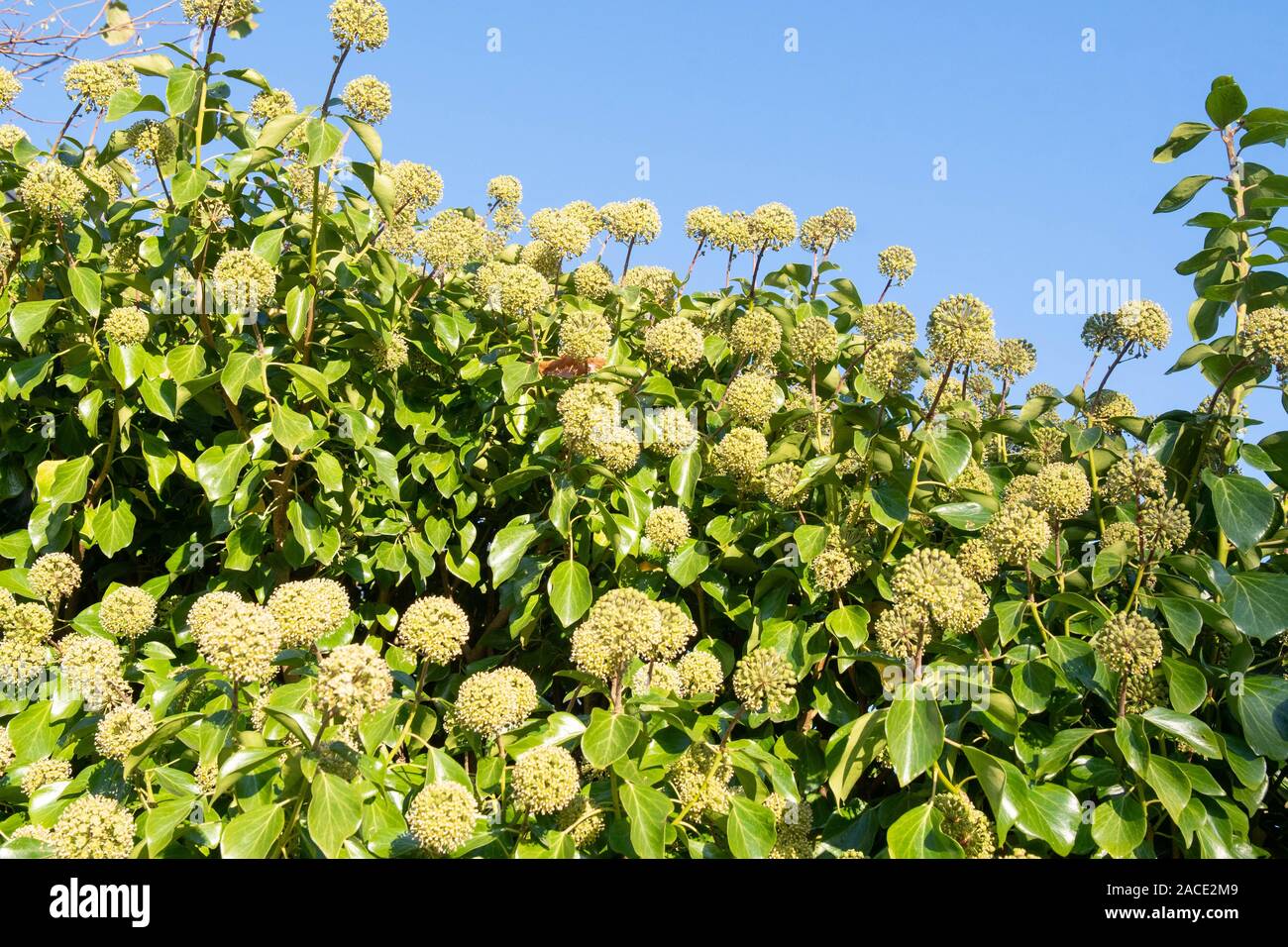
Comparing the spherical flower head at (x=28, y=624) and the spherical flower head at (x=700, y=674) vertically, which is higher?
the spherical flower head at (x=28, y=624)

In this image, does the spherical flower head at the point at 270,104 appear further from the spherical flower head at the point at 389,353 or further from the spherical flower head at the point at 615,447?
the spherical flower head at the point at 615,447

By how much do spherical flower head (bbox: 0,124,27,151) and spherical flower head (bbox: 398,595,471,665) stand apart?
9.09ft

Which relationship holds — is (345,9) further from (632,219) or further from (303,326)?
(632,219)

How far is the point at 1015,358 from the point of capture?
437cm

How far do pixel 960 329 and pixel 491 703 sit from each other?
187cm

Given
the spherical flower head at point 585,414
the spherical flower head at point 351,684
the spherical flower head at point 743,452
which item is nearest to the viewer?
the spherical flower head at point 351,684

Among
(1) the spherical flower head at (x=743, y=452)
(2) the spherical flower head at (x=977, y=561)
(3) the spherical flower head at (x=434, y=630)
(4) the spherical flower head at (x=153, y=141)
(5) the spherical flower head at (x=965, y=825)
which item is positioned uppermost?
(4) the spherical flower head at (x=153, y=141)

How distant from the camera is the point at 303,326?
388cm

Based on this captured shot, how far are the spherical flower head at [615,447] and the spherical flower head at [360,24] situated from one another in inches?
64.4

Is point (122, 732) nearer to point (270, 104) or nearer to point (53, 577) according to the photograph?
point (53, 577)

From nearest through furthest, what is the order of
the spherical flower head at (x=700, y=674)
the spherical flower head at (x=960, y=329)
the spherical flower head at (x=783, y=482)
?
1. the spherical flower head at (x=700, y=674)
2. the spherical flower head at (x=960, y=329)
3. the spherical flower head at (x=783, y=482)

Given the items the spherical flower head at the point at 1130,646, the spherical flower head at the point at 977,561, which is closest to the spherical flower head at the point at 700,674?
the spherical flower head at the point at 977,561

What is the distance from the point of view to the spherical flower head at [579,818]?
2965 mm
